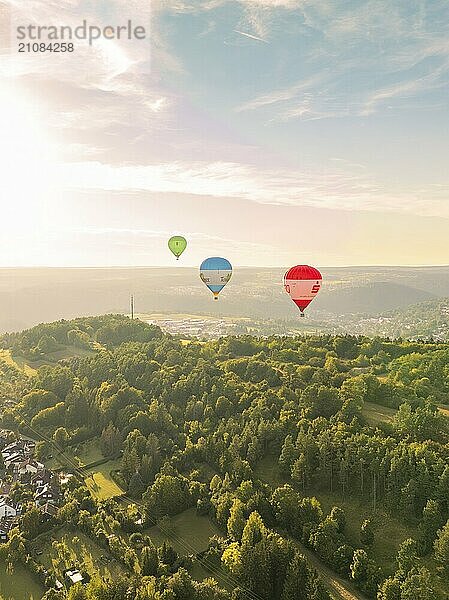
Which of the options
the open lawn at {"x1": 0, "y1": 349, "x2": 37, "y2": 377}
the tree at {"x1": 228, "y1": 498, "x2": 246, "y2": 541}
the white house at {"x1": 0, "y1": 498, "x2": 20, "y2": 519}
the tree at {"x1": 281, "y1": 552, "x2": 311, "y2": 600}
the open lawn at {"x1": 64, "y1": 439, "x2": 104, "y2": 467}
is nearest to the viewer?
the tree at {"x1": 281, "y1": 552, "x2": 311, "y2": 600}

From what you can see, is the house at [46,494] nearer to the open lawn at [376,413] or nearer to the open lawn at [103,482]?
the open lawn at [103,482]

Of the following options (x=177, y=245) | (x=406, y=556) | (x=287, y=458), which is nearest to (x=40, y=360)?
(x=177, y=245)

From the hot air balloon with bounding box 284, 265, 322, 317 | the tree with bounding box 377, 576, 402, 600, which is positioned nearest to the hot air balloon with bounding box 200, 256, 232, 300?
the hot air balloon with bounding box 284, 265, 322, 317

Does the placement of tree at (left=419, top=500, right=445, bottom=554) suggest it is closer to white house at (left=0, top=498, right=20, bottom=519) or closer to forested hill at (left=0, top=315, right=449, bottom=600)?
forested hill at (left=0, top=315, right=449, bottom=600)

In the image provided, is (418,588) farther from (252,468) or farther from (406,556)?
(252,468)

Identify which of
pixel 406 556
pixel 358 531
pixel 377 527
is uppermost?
pixel 406 556
